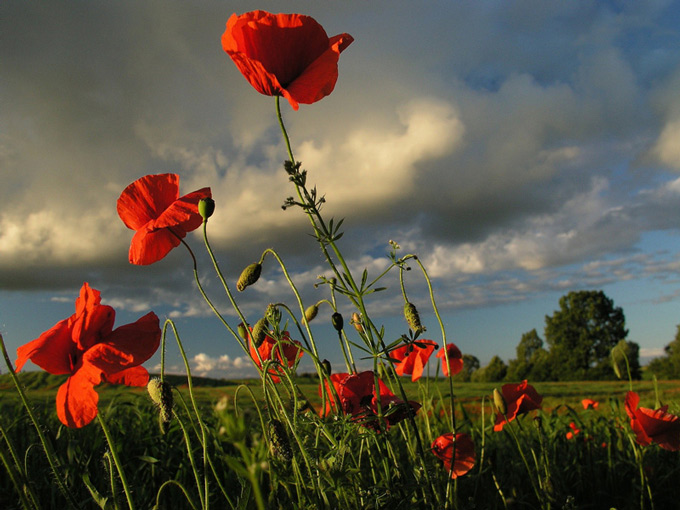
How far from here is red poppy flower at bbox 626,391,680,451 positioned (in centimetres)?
197

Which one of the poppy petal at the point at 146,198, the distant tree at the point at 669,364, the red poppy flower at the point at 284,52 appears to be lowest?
the distant tree at the point at 669,364

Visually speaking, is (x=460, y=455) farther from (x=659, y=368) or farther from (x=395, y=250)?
(x=659, y=368)

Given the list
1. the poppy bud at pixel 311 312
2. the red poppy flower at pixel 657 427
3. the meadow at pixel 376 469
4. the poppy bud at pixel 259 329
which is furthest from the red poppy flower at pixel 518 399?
the poppy bud at pixel 259 329

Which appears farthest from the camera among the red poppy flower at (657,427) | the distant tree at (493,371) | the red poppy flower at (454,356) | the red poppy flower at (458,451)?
the distant tree at (493,371)

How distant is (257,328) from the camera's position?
1409 millimetres

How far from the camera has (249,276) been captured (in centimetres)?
139

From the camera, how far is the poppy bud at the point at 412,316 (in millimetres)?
1377

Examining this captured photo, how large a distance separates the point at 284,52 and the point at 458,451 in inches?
52.1

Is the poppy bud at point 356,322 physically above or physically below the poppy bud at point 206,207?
below

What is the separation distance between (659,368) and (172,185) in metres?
41.2

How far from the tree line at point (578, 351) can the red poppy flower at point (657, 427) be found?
2973 cm

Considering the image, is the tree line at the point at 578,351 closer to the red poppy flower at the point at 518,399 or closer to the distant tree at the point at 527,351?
the distant tree at the point at 527,351

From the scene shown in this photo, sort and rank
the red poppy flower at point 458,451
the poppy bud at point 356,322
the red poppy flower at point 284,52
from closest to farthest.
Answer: the red poppy flower at point 284,52 → the poppy bud at point 356,322 → the red poppy flower at point 458,451

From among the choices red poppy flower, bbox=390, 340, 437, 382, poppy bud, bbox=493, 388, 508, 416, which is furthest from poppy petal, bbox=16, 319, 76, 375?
poppy bud, bbox=493, 388, 508, 416
